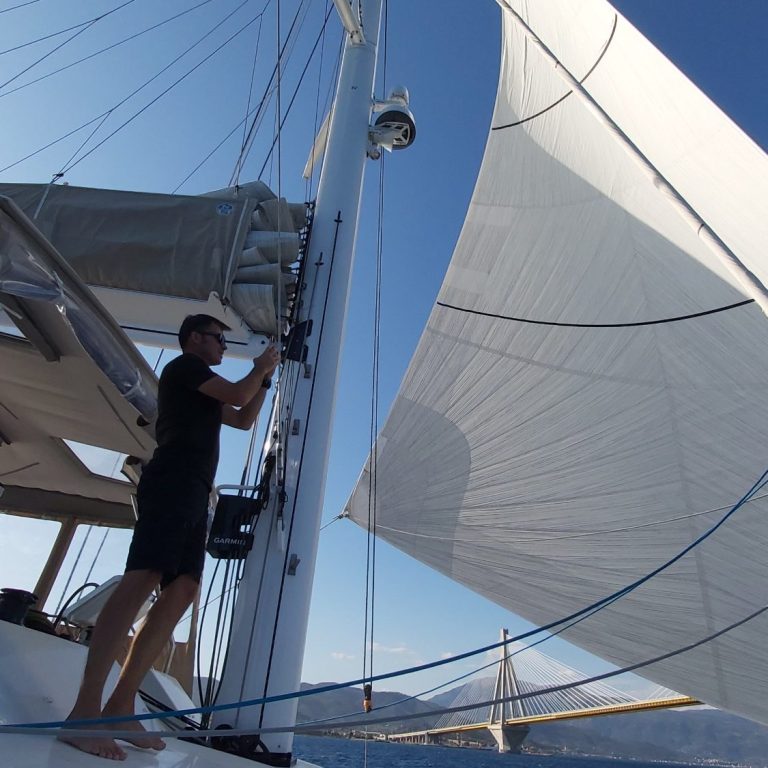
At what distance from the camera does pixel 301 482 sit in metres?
2.53

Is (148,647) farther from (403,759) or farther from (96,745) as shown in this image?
(403,759)

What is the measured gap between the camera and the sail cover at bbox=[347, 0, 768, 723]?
2.70m

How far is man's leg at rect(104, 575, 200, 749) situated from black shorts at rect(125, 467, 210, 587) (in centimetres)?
4

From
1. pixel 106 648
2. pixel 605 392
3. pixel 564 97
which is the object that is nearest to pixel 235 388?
pixel 106 648

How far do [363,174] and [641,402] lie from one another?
1.90 m

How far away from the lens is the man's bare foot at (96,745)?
127cm

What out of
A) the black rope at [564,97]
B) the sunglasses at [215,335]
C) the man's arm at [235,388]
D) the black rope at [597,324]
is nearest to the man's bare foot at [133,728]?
the man's arm at [235,388]

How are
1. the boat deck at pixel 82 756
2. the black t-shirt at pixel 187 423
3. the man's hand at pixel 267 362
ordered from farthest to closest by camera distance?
1. the man's hand at pixel 267 362
2. the black t-shirt at pixel 187 423
3. the boat deck at pixel 82 756

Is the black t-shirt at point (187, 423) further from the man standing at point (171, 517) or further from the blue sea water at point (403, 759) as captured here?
the blue sea water at point (403, 759)

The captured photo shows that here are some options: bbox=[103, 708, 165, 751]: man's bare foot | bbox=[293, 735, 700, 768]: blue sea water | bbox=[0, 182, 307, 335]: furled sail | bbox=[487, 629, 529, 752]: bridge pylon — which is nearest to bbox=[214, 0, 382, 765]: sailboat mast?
bbox=[0, 182, 307, 335]: furled sail

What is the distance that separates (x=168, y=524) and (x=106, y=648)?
0.97ft

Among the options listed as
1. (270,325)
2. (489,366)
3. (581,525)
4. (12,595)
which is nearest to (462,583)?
(581,525)

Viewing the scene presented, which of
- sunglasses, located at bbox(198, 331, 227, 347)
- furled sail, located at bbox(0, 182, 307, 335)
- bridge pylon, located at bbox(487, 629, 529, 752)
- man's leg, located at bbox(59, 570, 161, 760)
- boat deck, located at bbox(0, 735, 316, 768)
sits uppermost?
bridge pylon, located at bbox(487, 629, 529, 752)

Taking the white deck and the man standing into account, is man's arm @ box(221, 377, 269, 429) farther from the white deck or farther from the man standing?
the white deck
